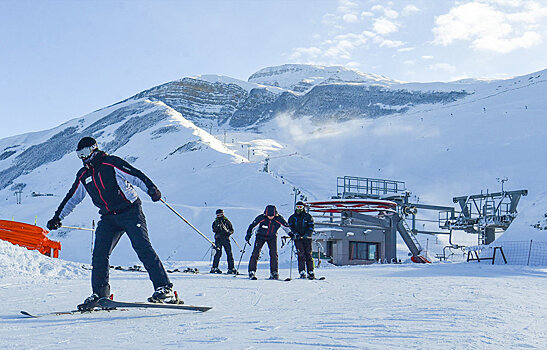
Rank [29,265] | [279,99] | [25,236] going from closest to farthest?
1. [29,265]
2. [25,236]
3. [279,99]

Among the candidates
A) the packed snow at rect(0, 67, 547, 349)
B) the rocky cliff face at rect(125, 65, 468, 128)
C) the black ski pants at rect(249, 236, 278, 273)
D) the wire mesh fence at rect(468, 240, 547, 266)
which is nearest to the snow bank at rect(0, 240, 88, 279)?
the packed snow at rect(0, 67, 547, 349)

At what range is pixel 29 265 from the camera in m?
10.0

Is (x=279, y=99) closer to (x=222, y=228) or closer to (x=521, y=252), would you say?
(x=521, y=252)

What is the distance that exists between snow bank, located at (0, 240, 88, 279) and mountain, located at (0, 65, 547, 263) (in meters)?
13.9

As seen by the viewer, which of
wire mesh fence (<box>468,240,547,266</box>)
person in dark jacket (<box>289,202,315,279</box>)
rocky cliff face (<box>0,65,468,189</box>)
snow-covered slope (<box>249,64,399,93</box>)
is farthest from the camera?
snow-covered slope (<box>249,64,399,93</box>)

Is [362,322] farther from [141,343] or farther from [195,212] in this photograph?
[195,212]

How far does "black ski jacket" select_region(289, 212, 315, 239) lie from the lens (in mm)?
11008

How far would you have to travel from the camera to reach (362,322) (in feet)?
15.1

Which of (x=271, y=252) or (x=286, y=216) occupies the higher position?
(x=286, y=216)

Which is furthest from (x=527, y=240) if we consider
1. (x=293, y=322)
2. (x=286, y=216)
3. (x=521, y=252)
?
(x=286, y=216)

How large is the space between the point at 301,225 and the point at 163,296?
6010 millimetres

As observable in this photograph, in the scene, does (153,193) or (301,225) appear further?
(301,225)

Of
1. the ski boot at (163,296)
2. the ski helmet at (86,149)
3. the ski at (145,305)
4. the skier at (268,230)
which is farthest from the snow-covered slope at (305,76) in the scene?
the ski at (145,305)

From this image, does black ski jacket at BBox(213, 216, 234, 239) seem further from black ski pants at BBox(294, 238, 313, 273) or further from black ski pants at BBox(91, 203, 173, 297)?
black ski pants at BBox(91, 203, 173, 297)
